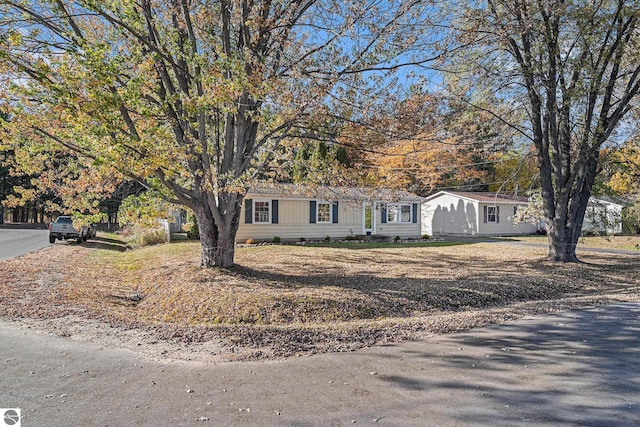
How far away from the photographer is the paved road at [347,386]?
10.7 feet

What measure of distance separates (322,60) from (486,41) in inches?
200

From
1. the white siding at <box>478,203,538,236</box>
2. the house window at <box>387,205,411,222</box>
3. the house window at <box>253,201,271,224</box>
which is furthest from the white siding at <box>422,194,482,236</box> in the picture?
the house window at <box>253,201,271,224</box>

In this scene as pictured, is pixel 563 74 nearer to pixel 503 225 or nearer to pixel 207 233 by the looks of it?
pixel 207 233

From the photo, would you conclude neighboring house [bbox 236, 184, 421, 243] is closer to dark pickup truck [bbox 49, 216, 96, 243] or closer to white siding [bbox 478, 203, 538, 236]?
white siding [bbox 478, 203, 538, 236]

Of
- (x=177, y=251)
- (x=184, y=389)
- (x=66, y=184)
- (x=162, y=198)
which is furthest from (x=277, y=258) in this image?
(x=184, y=389)

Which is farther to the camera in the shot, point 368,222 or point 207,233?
point 368,222

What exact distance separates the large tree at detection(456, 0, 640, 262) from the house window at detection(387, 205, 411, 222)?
409 inches

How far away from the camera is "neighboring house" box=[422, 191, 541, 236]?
93.8 feet

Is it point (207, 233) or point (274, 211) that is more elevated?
point (274, 211)

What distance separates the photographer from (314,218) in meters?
21.9

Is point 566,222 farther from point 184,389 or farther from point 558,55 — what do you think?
point 184,389

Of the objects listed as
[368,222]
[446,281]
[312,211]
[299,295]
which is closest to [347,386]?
[299,295]

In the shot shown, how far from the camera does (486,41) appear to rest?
11047 millimetres

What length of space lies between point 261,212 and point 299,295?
12.8 metres
